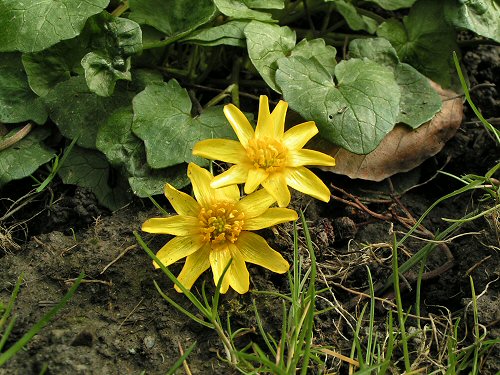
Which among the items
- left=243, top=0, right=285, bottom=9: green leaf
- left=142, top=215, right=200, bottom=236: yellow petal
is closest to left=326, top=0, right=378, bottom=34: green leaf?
left=243, top=0, right=285, bottom=9: green leaf

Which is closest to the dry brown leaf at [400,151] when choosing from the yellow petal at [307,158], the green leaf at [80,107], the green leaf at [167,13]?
the yellow petal at [307,158]

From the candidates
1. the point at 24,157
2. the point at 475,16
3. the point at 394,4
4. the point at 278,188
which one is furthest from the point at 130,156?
the point at 475,16

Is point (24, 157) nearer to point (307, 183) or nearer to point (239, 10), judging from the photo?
point (239, 10)

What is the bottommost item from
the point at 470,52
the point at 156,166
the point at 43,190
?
the point at 43,190

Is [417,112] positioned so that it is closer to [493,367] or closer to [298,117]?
[298,117]

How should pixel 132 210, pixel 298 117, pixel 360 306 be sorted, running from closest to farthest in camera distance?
1. pixel 360 306
2. pixel 132 210
3. pixel 298 117

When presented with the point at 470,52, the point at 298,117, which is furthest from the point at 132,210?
the point at 470,52

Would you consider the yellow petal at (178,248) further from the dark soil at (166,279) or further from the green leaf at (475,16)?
the green leaf at (475,16)
